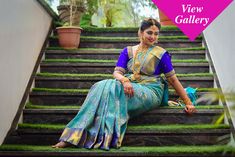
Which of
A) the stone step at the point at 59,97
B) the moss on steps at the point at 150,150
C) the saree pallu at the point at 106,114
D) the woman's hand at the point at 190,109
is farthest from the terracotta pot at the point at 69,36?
the moss on steps at the point at 150,150

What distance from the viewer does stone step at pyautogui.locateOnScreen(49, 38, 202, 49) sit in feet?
15.8

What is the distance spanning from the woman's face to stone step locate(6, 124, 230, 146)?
73 cm

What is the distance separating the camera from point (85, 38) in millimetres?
4961

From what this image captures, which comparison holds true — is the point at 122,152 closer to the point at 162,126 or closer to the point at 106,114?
the point at 106,114

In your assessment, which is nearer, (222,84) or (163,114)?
(163,114)

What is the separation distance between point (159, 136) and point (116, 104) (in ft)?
1.35

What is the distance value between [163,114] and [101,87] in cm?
61

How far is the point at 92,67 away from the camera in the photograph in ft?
14.3

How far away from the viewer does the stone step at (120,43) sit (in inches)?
190

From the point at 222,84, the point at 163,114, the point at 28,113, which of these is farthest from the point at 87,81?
the point at 222,84

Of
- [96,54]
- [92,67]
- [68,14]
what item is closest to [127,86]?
[92,67]

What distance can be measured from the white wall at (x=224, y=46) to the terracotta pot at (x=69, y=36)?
1548 mm

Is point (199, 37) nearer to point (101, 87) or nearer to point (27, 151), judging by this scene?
point (101, 87)

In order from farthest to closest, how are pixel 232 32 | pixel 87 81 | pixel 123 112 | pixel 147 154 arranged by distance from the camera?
1. pixel 87 81
2. pixel 232 32
3. pixel 123 112
4. pixel 147 154
